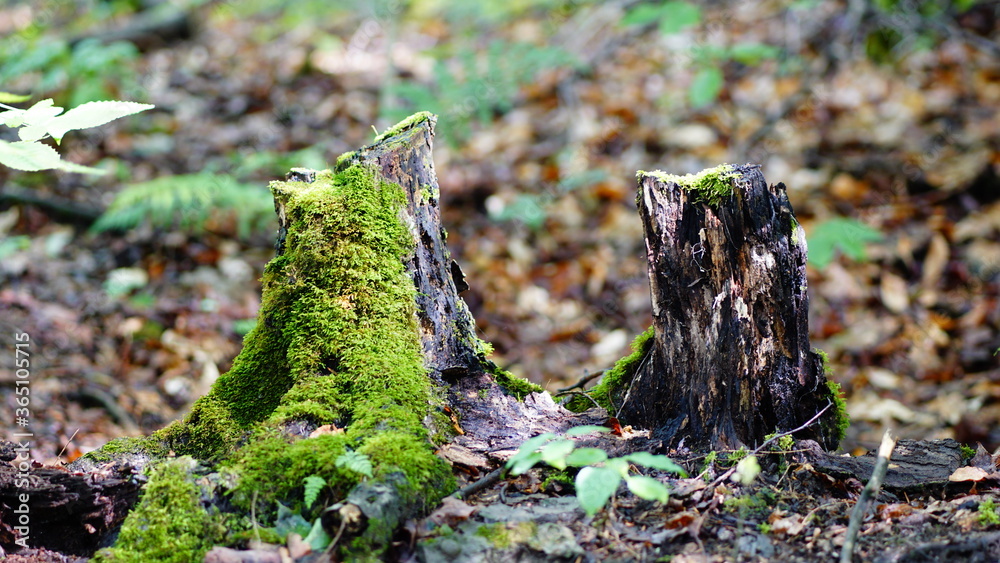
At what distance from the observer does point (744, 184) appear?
2.43 meters

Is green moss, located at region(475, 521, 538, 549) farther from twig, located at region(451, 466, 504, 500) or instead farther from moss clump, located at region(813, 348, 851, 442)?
moss clump, located at region(813, 348, 851, 442)

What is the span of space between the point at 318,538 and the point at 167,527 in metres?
0.45

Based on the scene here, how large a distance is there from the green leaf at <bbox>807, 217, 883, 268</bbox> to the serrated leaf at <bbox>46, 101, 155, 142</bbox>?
460 cm

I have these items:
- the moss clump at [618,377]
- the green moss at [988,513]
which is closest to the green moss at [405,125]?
the moss clump at [618,377]

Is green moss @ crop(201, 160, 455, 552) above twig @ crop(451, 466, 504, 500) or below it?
above

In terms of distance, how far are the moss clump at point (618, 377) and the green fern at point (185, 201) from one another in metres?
4.05

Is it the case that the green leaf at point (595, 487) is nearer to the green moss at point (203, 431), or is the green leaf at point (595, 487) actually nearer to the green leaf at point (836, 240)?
the green moss at point (203, 431)

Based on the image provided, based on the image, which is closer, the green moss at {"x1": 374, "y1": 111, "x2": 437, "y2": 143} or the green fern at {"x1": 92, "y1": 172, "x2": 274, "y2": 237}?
the green moss at {"x1": 374, "y1": 111, "x2": 437, "y2": 143}

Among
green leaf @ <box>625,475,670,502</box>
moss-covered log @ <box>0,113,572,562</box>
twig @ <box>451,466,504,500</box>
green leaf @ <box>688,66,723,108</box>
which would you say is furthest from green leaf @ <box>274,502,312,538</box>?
green leaf @ <box>688,66,723,108</box>

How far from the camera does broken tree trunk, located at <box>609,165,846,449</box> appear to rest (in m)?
2.44

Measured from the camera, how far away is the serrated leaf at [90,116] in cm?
204

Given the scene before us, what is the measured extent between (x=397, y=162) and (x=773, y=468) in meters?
1.76

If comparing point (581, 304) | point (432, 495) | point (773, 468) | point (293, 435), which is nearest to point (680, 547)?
point (773, 468)

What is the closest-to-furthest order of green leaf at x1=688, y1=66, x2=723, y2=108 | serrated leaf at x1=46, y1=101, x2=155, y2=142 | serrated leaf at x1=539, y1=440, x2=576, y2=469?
serrated leaf at x1=539, y1=440, x2=576, y2=469
serrated leaf at x1=46, y1=101, x2=155, y2=142
green leaf at x1=688, y1=66, x2=723, y2=108
